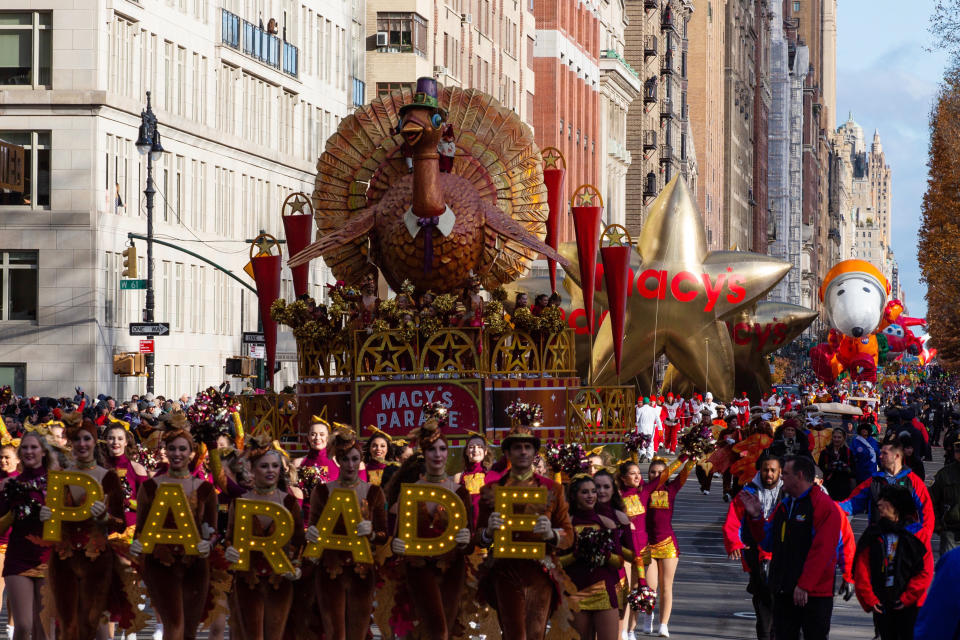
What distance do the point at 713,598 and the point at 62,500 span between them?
8053 mm

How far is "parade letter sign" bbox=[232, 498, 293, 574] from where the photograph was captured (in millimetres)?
11117

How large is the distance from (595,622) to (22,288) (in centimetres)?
2918

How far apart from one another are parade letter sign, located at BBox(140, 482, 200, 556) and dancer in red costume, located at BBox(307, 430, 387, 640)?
0.73 meters

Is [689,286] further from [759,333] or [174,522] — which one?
[174,522]

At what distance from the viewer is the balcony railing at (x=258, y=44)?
46750 mm

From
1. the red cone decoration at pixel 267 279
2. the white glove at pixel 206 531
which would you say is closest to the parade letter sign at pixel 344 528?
the white glove at pixel 206 531

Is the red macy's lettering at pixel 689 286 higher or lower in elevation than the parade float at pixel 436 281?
higher

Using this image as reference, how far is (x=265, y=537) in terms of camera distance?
36.5 feet

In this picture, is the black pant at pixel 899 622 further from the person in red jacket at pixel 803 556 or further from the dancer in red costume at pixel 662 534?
the dancer in red costume at pixel 662 534

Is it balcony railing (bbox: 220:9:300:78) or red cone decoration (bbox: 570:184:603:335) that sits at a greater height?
balcony railing (bbox: 220:9:300:78)

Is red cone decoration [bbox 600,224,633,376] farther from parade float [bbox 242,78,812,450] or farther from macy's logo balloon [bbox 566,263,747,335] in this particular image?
macy's logo balloon [bbox 566,263,747,335]

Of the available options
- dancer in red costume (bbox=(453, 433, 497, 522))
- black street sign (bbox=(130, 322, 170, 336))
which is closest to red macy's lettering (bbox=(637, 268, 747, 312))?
black street sign (bbox=(130, 322, 170, 336))

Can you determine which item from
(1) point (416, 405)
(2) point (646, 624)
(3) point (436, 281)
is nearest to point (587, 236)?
(3) point (436, 281)

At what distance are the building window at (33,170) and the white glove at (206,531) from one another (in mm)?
28380
